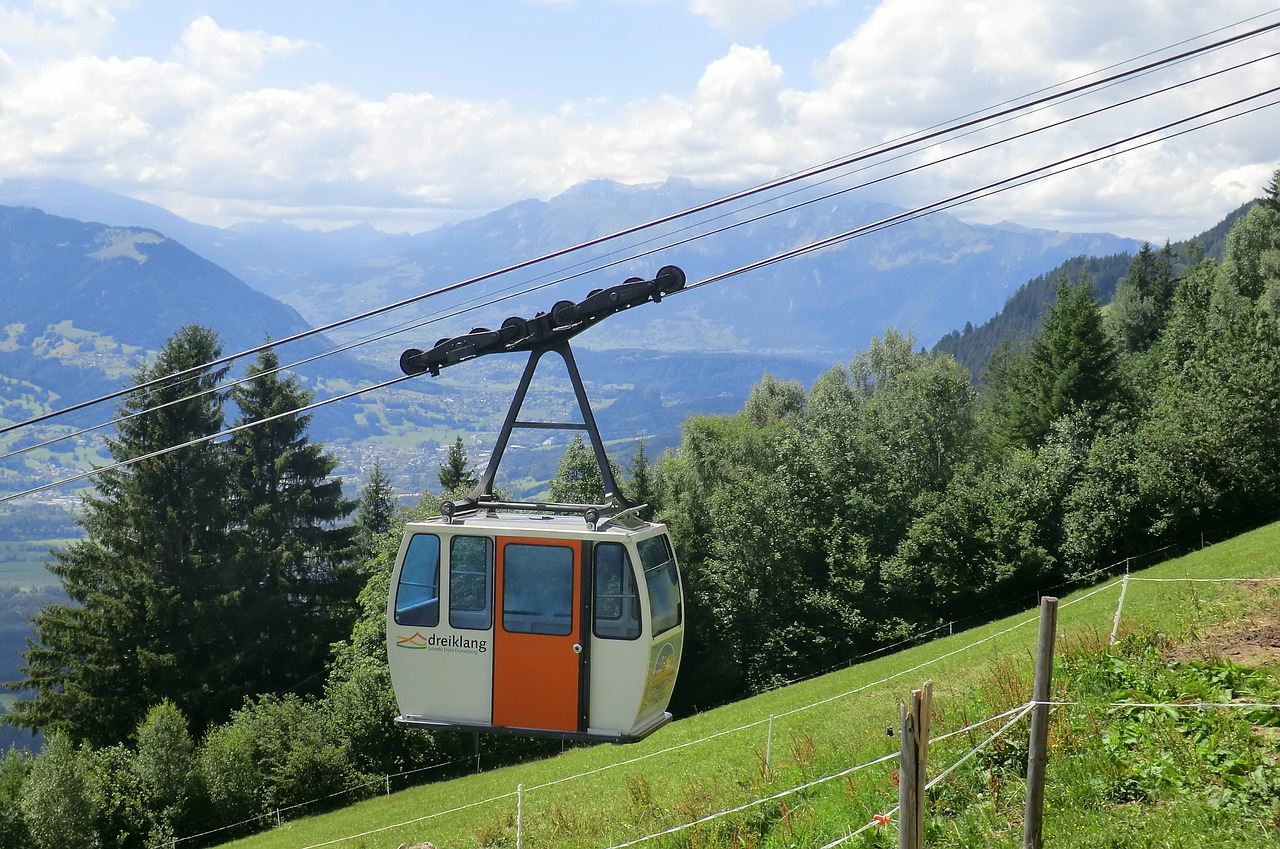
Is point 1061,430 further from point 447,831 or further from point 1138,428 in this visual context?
point 447,831

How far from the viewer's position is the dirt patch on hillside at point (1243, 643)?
1183cm

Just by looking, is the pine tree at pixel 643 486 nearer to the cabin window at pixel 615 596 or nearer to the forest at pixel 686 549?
the forest at pixel 686 549

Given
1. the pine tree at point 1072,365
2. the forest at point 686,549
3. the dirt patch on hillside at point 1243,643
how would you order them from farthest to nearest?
1. the pine tree at point 1072,365
2. the forest at point 686,549
3. the dirt patch on hillside at point 1243,643

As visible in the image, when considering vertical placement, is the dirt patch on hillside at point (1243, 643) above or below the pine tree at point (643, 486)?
above

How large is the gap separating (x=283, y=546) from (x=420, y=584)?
135 ft

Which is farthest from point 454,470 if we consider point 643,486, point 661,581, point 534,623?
point 661,581

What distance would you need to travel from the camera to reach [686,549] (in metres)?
50.8

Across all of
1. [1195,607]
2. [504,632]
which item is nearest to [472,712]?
[504,632]

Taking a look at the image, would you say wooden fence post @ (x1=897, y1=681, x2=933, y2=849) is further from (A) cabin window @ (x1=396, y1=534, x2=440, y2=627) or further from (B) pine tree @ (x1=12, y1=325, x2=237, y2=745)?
(B) pine tree @ (x1=12, y1=325, x2=237, y2=745)

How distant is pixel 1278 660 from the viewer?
11555 millimetres

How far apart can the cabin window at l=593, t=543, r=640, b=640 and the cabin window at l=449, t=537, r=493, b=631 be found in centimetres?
127

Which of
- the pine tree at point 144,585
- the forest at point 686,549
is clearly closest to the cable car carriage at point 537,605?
the forest at point 686,549

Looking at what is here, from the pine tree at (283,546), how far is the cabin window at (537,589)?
37978 millimetres

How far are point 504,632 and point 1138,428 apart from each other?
139 ft
